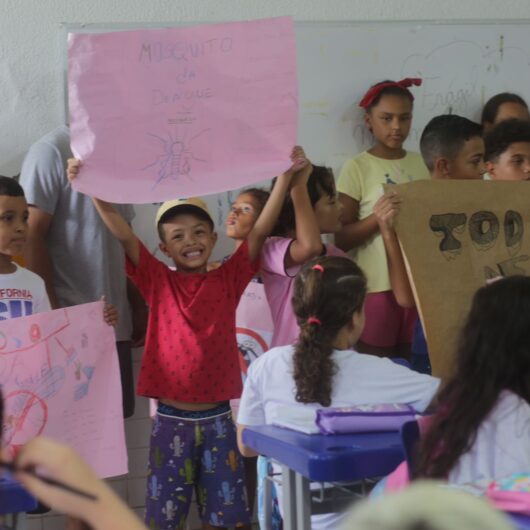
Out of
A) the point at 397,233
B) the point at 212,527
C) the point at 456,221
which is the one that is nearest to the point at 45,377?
the point at 212,527

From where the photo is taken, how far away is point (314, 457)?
6.31ft

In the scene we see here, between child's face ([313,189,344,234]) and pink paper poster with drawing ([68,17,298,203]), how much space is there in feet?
1.87

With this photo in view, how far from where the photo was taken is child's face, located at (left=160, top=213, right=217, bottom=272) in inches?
133

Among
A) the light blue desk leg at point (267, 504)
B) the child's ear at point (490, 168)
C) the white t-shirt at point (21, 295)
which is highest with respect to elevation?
the child's ear at point (490, 168)

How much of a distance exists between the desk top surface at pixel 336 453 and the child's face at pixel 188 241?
4.04ft

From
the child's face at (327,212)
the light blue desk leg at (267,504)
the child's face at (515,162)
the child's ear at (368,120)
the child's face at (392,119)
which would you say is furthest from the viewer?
the child's ear at (368,120)

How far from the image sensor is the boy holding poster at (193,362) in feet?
10.4

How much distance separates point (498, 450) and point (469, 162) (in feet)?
7.47

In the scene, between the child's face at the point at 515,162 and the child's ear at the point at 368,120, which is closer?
the child's face at the point at 515,162

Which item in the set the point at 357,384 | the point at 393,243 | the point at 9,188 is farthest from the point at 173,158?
the point at 357,384

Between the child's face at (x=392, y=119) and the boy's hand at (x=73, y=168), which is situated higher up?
the child's face at (x=392, y=119)

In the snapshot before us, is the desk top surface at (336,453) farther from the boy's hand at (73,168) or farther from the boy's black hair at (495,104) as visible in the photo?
the boy's black hair at (495,104)

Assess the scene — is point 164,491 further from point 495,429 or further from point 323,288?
point 495,429

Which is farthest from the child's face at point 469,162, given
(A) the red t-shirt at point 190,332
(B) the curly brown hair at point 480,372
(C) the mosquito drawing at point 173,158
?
(B) the curly brown hair at point 480,372
